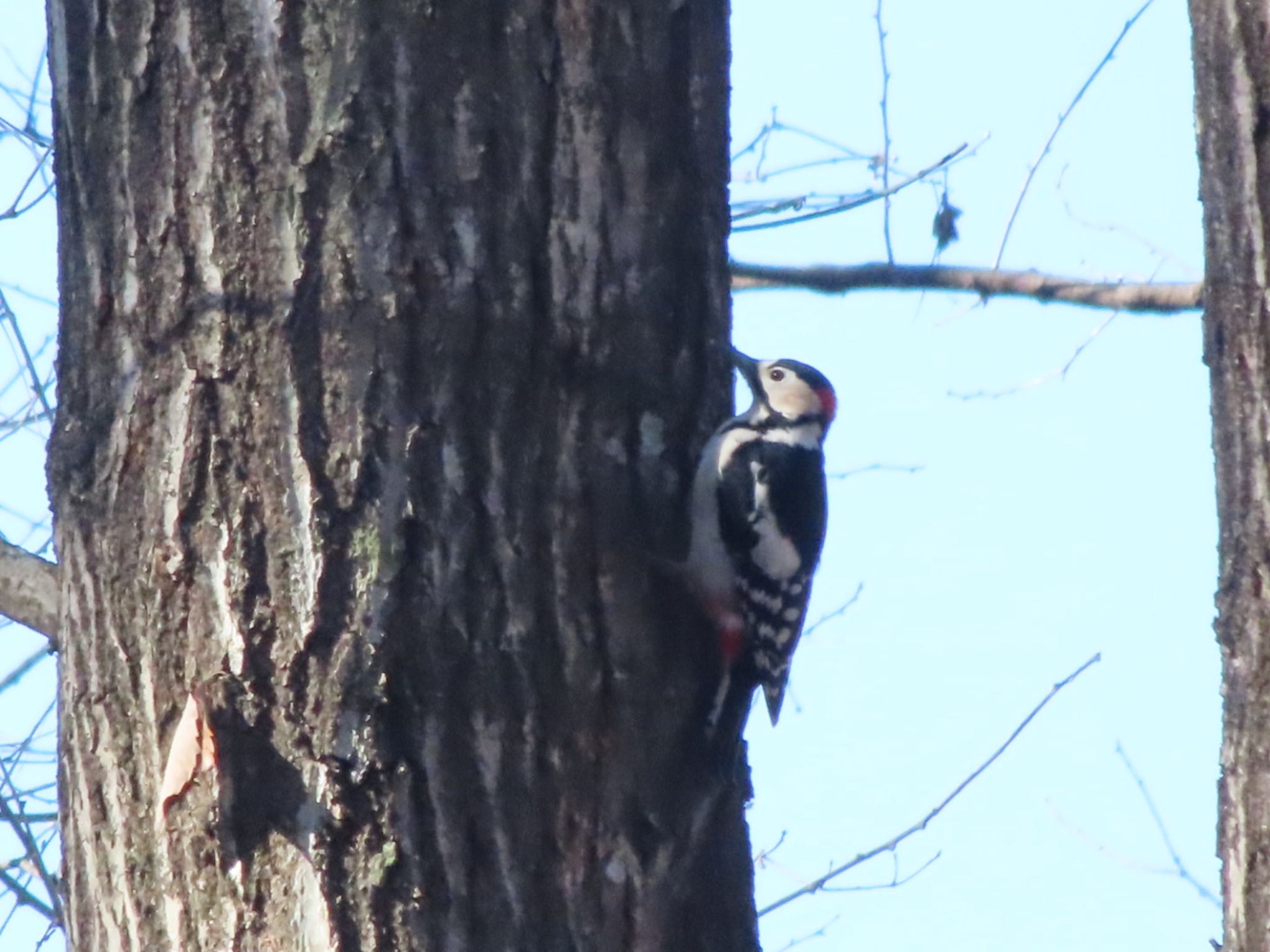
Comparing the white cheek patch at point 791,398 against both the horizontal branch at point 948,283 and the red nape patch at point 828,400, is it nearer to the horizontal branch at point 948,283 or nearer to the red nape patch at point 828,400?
the red nape patch at point 828,400

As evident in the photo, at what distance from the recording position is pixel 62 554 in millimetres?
2484

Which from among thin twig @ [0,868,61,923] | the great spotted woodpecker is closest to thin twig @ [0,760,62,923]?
thin twig @ [0,868,61,923]

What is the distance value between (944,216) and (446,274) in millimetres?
2404

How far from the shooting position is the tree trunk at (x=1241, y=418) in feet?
8.12

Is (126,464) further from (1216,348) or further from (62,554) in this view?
(1216,348)

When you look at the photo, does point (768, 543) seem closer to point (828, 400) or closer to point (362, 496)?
point (828, 400)

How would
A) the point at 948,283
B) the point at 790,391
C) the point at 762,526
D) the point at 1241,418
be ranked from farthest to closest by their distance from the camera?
the point at 790,391 < the point at 762,526 < the point at 948,283 < the point at 1241,418

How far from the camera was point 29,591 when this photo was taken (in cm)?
259

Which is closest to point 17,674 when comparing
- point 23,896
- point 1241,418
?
point 23,896

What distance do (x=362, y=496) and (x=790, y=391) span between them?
2.93 metres

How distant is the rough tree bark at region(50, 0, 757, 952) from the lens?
88.1 inches

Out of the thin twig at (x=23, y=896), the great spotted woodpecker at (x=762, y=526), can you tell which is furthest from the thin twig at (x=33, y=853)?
the great spotted woodpecker at (x=762, y=526)

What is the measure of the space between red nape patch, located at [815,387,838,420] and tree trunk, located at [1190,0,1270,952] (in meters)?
2.57

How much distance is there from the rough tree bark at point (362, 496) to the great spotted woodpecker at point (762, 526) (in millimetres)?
369
